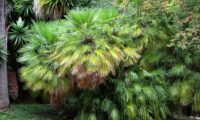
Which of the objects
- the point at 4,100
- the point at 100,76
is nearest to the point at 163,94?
the point at 100,76

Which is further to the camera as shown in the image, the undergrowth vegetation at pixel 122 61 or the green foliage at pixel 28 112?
the green foliage at pixel 28 112

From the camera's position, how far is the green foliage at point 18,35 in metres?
12.8

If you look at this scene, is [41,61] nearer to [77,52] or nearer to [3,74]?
[77,52]

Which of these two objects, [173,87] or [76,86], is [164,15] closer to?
[173,87]

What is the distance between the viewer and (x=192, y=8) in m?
9.85

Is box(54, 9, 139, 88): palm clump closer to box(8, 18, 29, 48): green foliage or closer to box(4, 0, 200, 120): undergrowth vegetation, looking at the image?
box(4, 0, 200, 120): undergrowth vegetation

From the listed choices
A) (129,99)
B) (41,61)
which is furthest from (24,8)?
(129,99)

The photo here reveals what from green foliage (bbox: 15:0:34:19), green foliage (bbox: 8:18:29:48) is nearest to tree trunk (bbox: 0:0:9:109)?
green foliage (bbox: 8:18:29:48)

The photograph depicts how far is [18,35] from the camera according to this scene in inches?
505

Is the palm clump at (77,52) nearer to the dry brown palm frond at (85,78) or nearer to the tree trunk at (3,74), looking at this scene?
the dry brown palm frond at (85,78)

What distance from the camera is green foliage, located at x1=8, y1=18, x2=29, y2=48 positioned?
1275 cm

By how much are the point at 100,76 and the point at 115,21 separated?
176 cm

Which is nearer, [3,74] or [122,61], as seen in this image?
[122,61]

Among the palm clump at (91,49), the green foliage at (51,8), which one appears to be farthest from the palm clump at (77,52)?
the green foliage at (51,8)
